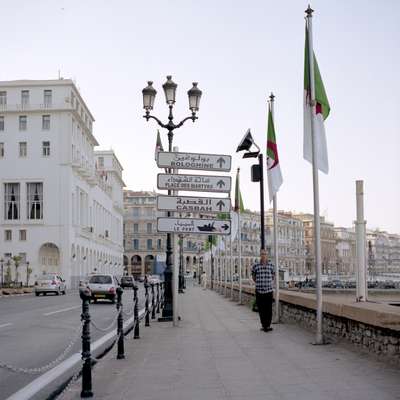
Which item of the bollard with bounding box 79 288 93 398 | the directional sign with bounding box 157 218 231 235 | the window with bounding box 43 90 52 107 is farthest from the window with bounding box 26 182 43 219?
the bollard with bounding box 79 288 93 398

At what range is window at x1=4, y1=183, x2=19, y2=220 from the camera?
75562 millimetres

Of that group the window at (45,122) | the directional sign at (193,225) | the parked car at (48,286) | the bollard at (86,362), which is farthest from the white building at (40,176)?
the bollard at (86,362)

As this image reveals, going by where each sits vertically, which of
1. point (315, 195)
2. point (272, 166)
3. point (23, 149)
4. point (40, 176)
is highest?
point (23, 149)

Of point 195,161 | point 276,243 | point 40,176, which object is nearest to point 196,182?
point 195,161

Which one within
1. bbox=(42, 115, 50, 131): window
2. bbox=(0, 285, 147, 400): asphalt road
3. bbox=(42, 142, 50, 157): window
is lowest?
bbox=(0, 285, 147, 400): asphalt road

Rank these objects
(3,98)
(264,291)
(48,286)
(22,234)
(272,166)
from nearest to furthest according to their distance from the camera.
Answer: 1. (264,291)
2. (272,166)
3. (48,286)
4. (22,234)
5. (3,98)

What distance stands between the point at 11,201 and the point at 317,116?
223 feet

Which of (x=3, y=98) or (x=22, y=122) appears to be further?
(x=3, y=98)

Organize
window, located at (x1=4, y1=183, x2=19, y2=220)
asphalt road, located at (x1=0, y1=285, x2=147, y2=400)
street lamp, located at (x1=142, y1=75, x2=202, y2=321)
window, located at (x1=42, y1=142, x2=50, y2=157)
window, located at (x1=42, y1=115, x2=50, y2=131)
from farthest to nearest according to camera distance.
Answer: window, located at (x1=42, y1=115, x2=50, y2=131)
window, located at (x1=42, y1=142, x2=50, y2=157)
window, located at (x1=4, y1=183, x2=19, y2=220)
street lamp, located at (x1=142, y1=75, x2=202, y2=321)
asphalt road, located at (x1=0, y1=285, x2=147, y2=400)

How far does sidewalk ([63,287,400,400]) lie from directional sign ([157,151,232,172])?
467cm

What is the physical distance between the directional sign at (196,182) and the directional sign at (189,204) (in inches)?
10.7

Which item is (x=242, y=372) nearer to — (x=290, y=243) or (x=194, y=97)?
(x=194, y=97)

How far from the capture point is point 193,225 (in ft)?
51.1

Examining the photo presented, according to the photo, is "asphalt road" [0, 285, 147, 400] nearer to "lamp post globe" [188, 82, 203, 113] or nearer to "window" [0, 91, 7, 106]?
"lamp post globe" [188, 82, 203, 113]
